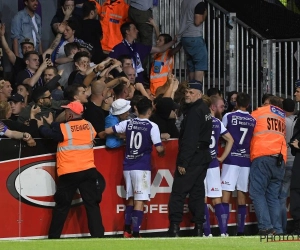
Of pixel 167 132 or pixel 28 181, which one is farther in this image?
pixel 167 132

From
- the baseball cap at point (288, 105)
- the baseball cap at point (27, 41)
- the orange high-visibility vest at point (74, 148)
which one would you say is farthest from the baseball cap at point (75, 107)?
the baseball cap at point (288, 105)

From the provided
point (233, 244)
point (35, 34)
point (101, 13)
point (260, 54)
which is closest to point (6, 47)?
point (35, 34)

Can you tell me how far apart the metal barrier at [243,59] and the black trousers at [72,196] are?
19.2 feet

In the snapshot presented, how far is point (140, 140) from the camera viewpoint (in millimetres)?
15570

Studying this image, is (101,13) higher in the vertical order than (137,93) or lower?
higher

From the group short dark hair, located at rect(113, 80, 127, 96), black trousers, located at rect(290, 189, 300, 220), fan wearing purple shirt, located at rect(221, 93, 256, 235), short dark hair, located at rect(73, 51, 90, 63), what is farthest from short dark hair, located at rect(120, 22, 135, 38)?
black trousers, located at rect(290, 189, 300, 220)

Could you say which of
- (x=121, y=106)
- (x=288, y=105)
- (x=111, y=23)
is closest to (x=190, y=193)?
(x=121, y=106)

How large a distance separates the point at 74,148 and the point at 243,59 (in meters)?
6.52

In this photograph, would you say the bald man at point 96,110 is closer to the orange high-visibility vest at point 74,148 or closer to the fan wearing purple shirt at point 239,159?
the orange high-visibility vest at point 74,148

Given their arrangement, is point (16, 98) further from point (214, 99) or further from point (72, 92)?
point (214, 99)

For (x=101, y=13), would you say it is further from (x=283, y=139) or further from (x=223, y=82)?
(x=283, y=139)

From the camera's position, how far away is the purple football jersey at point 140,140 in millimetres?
15570

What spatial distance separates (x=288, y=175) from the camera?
17344mm

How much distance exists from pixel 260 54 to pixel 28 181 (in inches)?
280
